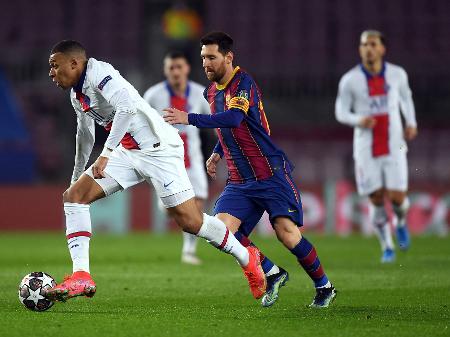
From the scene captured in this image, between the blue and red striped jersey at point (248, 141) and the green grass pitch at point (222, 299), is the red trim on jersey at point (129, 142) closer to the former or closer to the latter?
the blue and red striped jersey at point (248, 141)

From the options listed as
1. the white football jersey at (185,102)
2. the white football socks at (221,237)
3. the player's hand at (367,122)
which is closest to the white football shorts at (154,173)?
the white football socks at (221,237)

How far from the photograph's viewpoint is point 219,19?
24.2 m

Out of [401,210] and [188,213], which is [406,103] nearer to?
[401,210]

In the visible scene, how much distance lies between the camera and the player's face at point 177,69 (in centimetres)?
1128

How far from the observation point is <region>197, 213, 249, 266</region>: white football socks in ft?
22.2

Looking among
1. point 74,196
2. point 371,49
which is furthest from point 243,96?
point 371,49

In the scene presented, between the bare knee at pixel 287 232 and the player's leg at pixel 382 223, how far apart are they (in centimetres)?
452

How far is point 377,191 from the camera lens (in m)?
11.3

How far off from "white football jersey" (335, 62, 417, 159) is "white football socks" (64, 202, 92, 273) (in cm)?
500

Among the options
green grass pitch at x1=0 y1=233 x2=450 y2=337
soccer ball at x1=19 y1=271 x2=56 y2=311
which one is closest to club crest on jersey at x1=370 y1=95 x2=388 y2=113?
green grass pitch at x1=0 y1=233 x2=450 y2=337

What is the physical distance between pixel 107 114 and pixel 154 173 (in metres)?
0.52

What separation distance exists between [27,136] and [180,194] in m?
15.0

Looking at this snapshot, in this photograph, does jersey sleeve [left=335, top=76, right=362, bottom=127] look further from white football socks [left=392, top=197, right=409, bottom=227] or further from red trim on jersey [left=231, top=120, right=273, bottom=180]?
red trim on jersey [left=231, top=120, right=273, bottom=180]

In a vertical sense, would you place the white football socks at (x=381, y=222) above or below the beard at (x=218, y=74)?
below
